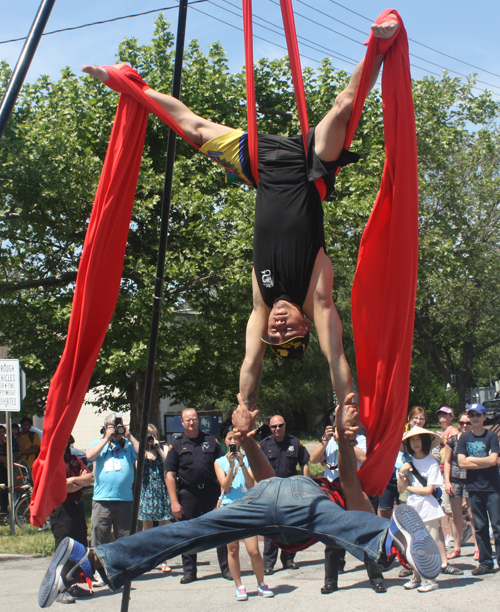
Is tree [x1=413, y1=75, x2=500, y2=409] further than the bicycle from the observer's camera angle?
Yes

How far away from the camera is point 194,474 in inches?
276

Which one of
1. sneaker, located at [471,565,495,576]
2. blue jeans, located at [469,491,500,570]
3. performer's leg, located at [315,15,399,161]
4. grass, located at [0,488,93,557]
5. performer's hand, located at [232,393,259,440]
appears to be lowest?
grass, located at [0,488,93,557]

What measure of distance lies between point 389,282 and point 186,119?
1608 millimetres

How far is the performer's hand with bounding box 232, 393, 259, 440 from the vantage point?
3639 millimetres

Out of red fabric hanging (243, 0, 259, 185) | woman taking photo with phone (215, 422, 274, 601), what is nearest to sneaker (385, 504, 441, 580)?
red fabric hanging (243, 0, 259, 185)

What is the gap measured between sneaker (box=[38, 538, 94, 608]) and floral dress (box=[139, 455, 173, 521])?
4.42m

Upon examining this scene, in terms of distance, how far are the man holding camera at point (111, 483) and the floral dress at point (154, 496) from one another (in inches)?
19.6

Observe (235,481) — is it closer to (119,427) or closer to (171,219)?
(119,427)

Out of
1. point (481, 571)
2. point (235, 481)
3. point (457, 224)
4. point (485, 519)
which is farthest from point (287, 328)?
point (457, 224)

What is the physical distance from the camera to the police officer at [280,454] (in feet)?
23.3

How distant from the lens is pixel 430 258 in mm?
12703

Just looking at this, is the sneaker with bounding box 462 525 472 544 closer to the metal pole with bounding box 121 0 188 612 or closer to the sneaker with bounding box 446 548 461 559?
the sneaker with bounding box 446 548 461 559

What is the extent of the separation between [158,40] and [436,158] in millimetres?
6251

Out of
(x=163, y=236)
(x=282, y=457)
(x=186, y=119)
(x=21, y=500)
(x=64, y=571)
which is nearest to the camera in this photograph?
(x=64, y=571)
